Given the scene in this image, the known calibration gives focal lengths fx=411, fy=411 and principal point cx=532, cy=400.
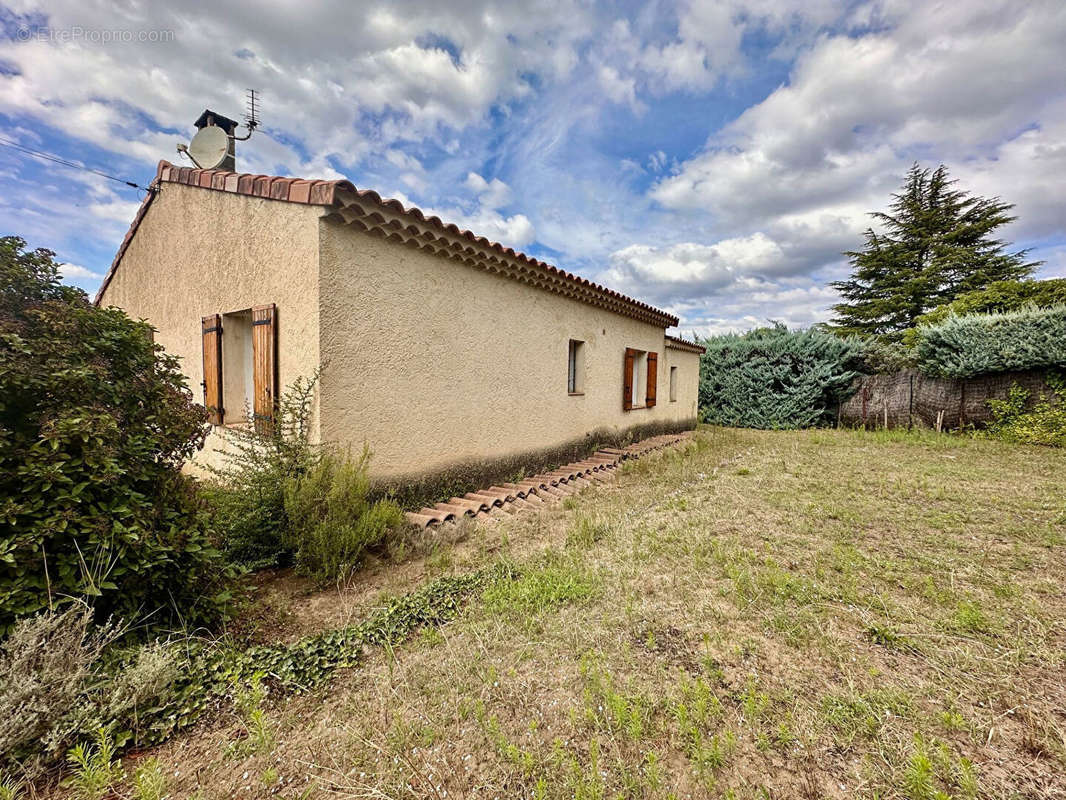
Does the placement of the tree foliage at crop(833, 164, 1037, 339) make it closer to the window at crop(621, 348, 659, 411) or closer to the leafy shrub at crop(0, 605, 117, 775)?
the window at crop(621, 348, 659, 411)

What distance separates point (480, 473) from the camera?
5.59 metres

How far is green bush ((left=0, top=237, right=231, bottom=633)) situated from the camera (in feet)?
6.09

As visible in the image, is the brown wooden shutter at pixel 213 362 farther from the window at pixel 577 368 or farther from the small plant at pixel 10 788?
the window at pixel 577 368

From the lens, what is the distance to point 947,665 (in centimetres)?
222

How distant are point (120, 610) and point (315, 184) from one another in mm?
3518

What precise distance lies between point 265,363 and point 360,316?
1098 mm

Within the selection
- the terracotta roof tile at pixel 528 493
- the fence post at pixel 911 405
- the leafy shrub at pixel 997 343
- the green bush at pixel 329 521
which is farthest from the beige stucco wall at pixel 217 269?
the fence post at pixel 911 405

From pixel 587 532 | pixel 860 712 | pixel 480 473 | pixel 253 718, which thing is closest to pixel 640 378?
pixel 480 473

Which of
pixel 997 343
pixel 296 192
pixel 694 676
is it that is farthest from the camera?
pixel 997 343

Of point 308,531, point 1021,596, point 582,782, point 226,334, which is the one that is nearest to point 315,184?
point 226,334

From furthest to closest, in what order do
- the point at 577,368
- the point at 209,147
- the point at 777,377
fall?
the point at 777,377 < the point at 577,368 < the point at 209,147

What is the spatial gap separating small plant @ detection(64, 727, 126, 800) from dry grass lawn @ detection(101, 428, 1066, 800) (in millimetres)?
189

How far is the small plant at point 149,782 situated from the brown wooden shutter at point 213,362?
4097mm

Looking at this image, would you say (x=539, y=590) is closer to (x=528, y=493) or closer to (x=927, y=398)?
(x=528, y=493)
